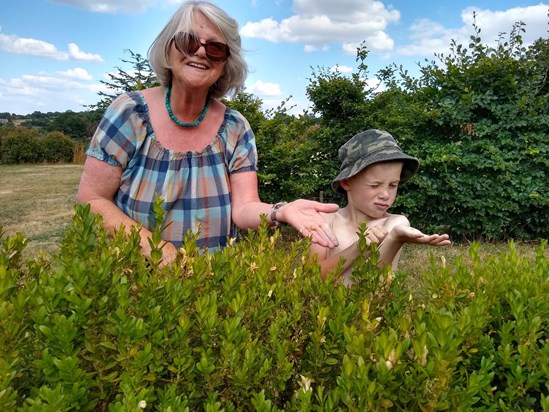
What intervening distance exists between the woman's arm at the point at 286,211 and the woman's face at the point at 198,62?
0.61 metres

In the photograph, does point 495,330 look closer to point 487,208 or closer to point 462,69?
point 487,208

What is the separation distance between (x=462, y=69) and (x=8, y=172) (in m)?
23.5

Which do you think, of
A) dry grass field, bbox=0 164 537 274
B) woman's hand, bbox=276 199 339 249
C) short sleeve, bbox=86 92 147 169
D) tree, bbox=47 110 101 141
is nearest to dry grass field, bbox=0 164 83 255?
dry grass field, bbox=0 164 537 274

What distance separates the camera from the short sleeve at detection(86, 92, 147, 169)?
9.57 ft

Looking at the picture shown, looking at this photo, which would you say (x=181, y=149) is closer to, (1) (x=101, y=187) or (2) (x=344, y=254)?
(1) (x=101, y=187)

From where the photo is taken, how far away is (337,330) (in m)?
1.62

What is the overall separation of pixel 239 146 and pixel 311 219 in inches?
44.1

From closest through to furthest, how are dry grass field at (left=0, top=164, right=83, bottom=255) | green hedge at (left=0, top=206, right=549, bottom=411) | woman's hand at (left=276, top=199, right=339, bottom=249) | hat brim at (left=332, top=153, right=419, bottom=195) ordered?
1. green hedge at (left=0, top=206, right=549, bottom=411)
2. woman's hand at (left=276, top=199, right=339, bottom=249)
3. hat brim at (left=332, top=153, right=419, bottom=195)
4. dry grass field at (left=0, top=164, right=83, bottom=255)

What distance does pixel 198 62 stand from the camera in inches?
116

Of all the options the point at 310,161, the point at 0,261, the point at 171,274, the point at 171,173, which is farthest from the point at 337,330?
the point at 310,161

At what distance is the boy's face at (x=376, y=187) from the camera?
2887 millimetres

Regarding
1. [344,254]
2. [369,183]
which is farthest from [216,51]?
[344,254]

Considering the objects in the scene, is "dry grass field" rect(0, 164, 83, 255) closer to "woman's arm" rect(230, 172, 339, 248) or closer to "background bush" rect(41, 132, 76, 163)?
"woman's arm" rect(230, 172, 339, 248)

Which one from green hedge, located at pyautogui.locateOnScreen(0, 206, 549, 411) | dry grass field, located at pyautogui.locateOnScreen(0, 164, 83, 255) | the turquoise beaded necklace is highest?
the turquoise beaded necklace
